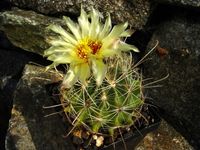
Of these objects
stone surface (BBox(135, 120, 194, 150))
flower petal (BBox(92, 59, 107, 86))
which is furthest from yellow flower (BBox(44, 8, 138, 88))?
Result: stone surface (BBox(135, 120, 194, 150))

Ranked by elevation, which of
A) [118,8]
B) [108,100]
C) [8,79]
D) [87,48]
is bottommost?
[8,79]

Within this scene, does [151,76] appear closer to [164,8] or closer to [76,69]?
[164,8]

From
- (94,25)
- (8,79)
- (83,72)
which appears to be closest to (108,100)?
(83,72)

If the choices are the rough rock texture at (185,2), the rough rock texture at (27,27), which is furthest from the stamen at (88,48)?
the rough rock texture at (27,27)

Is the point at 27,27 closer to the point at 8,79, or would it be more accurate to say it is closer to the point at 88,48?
the point at 8,79

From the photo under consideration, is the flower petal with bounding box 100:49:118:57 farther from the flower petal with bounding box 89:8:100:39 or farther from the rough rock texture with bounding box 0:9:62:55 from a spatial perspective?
the rough rock texture with bounding box 0:9:62:55

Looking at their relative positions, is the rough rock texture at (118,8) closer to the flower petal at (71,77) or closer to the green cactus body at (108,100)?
the green cactus body at (108,100)
